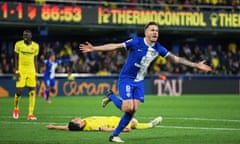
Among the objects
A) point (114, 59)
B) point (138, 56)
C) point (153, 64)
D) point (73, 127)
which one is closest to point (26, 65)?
point (73, 127)

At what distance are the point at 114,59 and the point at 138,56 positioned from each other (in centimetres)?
2904

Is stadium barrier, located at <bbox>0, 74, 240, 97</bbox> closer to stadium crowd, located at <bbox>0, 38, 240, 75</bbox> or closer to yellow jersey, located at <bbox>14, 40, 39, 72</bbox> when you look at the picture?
stadium crowd, located at <bbox>0, 38, 240, 75</bbox>

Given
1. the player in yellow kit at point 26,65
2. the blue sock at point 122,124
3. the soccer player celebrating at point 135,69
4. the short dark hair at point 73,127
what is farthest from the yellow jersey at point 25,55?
the blue sock at point 122,124

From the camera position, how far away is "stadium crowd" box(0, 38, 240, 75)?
1499 inches

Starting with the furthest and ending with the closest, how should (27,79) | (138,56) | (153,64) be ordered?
(153,64)
(27,79)
(138,56)

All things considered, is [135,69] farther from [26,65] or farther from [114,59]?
[114,59]

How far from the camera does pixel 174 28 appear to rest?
40.8 metres

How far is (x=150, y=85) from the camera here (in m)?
39.1

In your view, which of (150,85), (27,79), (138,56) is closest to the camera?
(138,56)

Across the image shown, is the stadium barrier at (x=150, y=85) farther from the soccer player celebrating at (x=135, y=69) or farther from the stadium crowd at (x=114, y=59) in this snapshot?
the soccer player celebrating at (x=135, y=69)

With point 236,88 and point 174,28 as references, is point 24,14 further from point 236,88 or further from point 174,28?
point 236,88

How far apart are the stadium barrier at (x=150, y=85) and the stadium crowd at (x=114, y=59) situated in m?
1.10

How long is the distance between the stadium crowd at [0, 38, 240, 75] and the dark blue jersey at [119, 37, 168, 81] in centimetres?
2435

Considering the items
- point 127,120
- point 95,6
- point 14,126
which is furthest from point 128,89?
point 95,6
